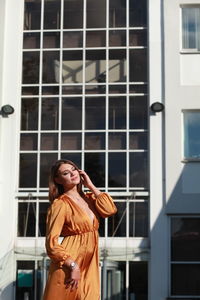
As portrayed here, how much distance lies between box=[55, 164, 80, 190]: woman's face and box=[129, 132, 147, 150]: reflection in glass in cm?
1413

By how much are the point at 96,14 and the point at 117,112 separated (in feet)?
10.2

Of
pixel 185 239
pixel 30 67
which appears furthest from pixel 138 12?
pixel 185 239

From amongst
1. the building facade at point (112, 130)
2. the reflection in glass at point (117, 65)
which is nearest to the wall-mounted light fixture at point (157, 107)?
the building facade at point (112, 130)

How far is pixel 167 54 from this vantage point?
20.6 m

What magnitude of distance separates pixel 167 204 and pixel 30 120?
472cm

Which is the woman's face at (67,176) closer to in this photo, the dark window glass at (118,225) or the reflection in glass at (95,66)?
the dark window glass at (118,225)

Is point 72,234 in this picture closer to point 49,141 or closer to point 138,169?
point 138,169

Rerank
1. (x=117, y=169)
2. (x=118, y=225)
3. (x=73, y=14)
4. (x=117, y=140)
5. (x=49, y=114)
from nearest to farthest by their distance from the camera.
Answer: (x=118, y=225), (x=117, y=169), (x=117, y=140), (x=49, y=114), (x=73, y=14)

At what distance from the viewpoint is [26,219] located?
66.6ft

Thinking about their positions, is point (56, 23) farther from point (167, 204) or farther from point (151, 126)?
point (167, 204)

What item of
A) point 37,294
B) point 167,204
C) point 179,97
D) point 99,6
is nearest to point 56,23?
point 99,6

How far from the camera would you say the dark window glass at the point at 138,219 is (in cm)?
1995

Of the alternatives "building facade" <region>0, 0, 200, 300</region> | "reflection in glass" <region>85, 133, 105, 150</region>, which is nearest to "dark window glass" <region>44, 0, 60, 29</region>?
"building facade" <region>0, 0, 200, 300</region>

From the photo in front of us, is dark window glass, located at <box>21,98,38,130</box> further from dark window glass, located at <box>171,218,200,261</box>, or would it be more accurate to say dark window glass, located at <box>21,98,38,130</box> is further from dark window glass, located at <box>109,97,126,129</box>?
dark window glass, located at <box>171,218,200,261</box>
